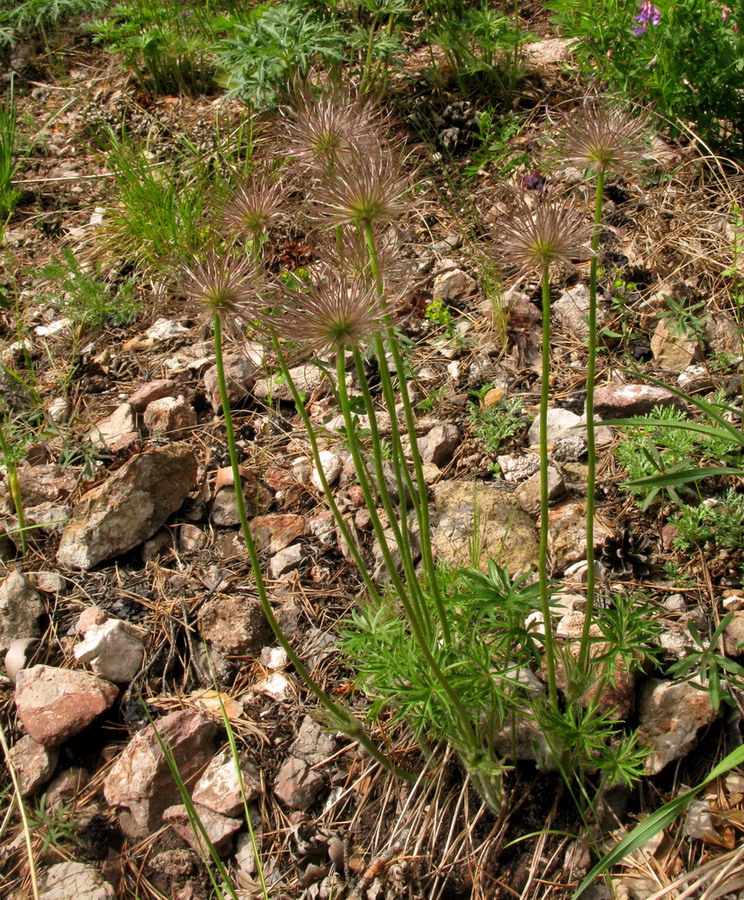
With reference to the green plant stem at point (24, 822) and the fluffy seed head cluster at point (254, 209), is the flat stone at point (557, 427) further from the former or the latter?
the green plant stem at point (24, 822)

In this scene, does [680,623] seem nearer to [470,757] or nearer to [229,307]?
[470,757]

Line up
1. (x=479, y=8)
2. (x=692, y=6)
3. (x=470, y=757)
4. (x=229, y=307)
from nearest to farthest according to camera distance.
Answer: (x=229, y=307) < (x=470, y=757) < (x=692, y=6) < (x=479, y=8)

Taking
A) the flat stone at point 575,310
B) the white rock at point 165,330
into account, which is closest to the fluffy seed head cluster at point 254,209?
the flat stone at point 575,310

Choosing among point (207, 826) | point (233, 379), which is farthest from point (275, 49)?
point (207, 826)

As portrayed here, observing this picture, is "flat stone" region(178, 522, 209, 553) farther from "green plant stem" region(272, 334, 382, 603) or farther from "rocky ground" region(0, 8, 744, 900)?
"green plant stem" region(272, 334, 382, 603)

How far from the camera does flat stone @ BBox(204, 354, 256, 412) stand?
330cm

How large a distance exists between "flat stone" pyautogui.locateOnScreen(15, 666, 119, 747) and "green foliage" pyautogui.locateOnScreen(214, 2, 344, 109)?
242cm

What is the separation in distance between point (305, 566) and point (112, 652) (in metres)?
0.65

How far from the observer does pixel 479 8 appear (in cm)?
449

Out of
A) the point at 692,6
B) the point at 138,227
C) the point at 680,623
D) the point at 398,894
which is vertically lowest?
the point at 398,894

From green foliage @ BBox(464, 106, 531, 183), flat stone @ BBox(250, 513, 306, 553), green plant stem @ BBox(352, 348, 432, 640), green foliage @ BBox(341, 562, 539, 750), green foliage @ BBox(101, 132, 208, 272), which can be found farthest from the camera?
green foliage @ BBox(101, 132, 208, 272)

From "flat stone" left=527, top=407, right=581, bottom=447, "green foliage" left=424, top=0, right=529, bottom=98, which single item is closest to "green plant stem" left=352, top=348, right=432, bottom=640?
"flat stone" left=527, top=407, right=581, bottom=447

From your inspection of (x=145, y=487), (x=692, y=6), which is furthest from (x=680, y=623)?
(x=692, y=6)

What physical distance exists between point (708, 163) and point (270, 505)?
2.38 metres
